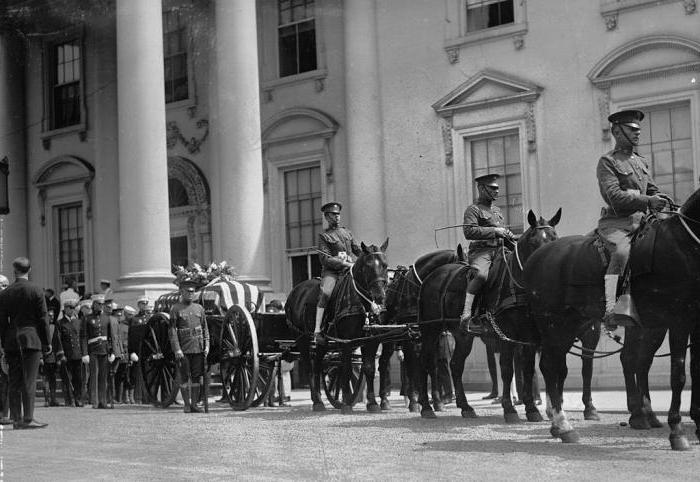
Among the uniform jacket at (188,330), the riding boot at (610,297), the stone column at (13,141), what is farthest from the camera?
the stone column at (13,141)

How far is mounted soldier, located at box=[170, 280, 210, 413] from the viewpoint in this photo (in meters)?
16.2

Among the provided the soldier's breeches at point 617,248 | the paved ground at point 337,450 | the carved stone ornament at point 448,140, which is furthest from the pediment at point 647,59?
the soldier's breeches at point 617,248

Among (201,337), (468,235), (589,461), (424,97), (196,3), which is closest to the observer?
(589,461)

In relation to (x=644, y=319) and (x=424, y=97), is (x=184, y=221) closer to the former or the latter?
(x=424, y=97)

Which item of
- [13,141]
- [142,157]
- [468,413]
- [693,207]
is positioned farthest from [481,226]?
[13,141]

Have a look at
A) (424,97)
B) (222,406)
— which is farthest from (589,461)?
(424,97)

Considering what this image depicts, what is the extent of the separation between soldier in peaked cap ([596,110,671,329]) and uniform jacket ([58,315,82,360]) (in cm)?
1136

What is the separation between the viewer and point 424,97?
2373 cm

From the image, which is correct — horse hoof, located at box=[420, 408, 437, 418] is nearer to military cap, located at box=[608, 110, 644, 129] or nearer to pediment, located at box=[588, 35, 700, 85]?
military cap, located at box=[608, 110, 644, 129]

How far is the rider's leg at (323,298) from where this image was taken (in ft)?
52.2

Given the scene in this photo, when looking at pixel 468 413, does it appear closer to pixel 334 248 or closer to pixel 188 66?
pixel 334 248

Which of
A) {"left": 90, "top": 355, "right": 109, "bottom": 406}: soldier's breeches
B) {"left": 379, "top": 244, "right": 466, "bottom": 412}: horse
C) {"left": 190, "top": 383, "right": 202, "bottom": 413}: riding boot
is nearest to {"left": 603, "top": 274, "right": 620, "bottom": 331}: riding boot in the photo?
{"left": 379, "top": 244, "right": 466, "bottom": 412}: horse

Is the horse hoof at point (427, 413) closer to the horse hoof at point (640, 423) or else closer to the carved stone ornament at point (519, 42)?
the horse hoof at point (640, 423)

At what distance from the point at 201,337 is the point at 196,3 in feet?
41.6
